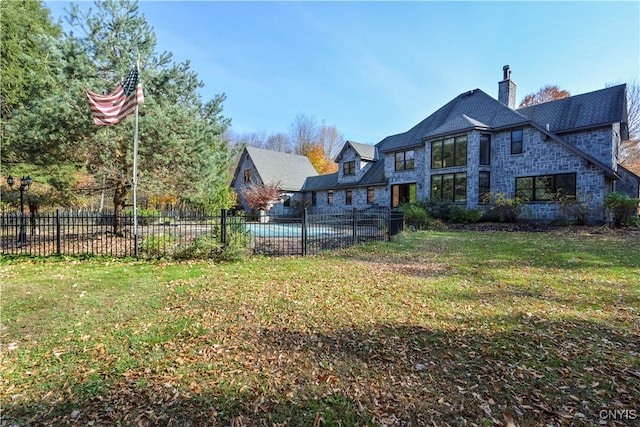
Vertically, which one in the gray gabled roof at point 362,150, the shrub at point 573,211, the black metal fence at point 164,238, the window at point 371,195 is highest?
the gray gabled roof at point 362,150

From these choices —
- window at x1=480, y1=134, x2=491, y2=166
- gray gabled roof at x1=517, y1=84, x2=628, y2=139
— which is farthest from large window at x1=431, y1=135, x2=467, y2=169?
gray gabled roof at x1=517, y1=84, x2=628, y2=139

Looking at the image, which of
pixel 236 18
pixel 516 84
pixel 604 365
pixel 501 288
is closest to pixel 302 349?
pixel 604 365

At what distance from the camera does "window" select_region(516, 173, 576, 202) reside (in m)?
15.6

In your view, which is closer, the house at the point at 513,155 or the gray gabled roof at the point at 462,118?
the house at the point at 513,155

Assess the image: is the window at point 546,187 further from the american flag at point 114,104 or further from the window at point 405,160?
the american flag at point 114,104

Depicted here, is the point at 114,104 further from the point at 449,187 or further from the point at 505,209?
the point at 505,209

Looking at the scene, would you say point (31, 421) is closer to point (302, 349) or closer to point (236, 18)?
point (302, 349)

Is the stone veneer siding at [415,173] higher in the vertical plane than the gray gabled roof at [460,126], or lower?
lower

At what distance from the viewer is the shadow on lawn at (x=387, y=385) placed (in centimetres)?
227

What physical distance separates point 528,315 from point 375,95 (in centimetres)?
2200

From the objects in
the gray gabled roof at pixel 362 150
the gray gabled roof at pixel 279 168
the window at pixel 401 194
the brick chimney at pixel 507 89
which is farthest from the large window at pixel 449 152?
the gray gabled roof at pixel 279 168

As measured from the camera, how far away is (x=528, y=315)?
13.6 ft

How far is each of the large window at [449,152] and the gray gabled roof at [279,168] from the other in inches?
548

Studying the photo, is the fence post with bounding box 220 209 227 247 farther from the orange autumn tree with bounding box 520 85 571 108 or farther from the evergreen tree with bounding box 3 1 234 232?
the orange autumn tree with bounding box 520 85 571 108
